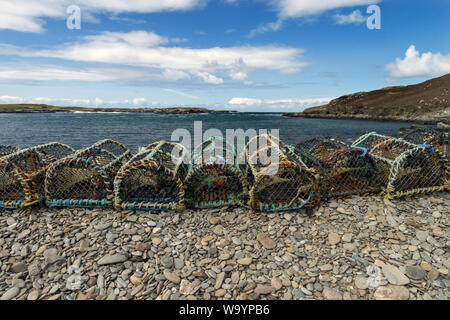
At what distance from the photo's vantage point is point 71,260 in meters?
4.09

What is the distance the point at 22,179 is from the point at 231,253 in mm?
5003

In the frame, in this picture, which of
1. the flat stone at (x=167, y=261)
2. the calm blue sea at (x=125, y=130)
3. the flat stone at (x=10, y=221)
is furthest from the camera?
the calm blue sea at (x=125, y=130)

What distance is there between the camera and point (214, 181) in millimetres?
6027

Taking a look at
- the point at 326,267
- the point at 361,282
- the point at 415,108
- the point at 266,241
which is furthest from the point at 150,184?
the point at 415,108

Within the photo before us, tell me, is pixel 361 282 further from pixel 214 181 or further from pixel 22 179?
pixel 22 179

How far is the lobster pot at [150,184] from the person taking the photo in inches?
202

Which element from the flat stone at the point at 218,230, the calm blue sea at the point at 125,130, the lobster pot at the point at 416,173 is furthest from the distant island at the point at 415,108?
the flat stone at the point at 218,230

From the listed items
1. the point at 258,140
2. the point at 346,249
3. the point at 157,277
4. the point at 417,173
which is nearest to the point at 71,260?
the point at 157,277

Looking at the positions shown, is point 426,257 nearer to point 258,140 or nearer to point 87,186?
point 258,140

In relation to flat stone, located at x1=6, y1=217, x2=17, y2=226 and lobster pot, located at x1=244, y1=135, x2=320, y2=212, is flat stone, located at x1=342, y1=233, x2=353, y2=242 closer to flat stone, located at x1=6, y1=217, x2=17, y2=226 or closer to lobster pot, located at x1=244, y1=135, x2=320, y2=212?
lobster pot, located at x1=244, y1=135, x2=320, y2=212

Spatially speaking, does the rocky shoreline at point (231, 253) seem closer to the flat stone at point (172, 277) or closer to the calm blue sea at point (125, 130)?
the flat stone at point (172, 277)

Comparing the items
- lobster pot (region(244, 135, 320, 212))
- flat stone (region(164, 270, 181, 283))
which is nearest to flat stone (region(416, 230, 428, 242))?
lobster pot (region(244, 135, 320, 212))

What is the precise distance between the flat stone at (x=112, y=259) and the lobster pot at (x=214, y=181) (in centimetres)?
176

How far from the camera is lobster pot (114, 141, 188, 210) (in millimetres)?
5141
